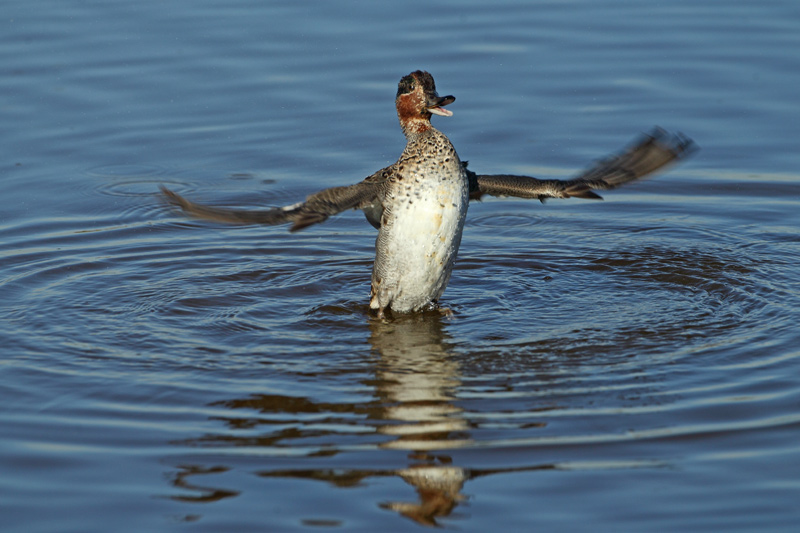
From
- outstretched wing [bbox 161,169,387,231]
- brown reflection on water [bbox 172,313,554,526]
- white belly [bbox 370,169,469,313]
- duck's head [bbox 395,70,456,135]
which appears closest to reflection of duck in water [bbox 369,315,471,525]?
brown reflection on water [bbox 172,313,554,526]

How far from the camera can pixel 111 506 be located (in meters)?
5.46

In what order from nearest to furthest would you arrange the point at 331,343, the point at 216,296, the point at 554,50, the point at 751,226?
the point at 331,343, the point at 216,296, the point at 751,226, the point at 554,50

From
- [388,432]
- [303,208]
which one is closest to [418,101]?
[303,208]

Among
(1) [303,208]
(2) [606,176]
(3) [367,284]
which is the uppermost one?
(2) [606,176]

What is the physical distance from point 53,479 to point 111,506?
441mm

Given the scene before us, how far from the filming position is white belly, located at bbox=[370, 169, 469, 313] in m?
7.61

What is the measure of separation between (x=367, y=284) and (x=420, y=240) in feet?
4.22

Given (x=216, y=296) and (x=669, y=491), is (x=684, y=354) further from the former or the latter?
(x=216, y=296)

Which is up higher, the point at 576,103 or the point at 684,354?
the point at 576,103

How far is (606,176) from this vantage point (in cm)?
793

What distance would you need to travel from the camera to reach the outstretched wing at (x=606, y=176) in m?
7.73

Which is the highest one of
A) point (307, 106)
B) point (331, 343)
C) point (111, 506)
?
point (307, 106)

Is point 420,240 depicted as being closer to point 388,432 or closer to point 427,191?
point 427,191

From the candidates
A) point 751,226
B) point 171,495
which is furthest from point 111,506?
point 751,226
